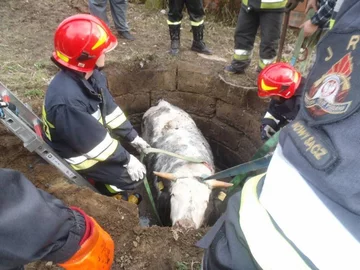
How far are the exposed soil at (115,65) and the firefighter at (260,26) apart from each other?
258 mm

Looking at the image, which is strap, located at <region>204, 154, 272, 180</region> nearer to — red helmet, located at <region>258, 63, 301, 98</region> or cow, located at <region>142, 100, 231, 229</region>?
cow, located at <region>142, 100, 231, 229</region>

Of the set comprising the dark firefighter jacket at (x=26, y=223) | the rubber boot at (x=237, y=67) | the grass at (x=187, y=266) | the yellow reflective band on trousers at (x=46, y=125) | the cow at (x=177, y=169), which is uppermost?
the dark firefighter jacket at (x=26, y=223)

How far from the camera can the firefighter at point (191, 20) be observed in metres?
5.20

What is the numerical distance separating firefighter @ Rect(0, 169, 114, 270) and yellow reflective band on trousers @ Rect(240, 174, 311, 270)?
2.74 feet

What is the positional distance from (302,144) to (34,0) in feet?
22.9

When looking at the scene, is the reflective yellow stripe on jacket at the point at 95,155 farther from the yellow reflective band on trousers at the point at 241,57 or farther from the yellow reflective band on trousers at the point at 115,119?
the yellow reflective band on trousers at the point at 241,57

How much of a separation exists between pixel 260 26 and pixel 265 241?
166 inches

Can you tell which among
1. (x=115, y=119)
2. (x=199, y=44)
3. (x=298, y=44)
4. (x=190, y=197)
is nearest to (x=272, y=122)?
(x=298, y=44)

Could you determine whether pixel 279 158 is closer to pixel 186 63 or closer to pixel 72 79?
pixel 72 79

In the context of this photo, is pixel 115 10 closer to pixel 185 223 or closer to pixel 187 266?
pixel 185 223

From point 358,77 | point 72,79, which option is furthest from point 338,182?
point 72,79

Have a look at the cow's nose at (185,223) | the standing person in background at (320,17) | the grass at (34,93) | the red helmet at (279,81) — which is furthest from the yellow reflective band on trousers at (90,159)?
the standing person in background at (320,17)

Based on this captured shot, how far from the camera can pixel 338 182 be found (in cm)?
89

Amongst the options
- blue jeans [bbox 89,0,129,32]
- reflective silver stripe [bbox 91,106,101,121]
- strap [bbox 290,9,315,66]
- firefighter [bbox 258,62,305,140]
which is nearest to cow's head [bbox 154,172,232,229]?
reflective silver stripe [bbox 91,106,101,121]
